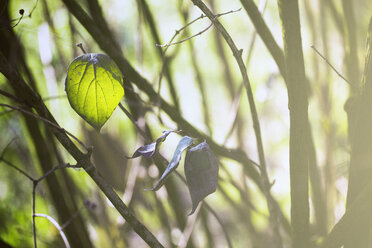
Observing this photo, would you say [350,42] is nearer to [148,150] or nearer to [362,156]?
[362,156]

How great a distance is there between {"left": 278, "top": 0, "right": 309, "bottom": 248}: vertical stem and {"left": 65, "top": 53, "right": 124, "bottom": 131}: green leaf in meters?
0.14

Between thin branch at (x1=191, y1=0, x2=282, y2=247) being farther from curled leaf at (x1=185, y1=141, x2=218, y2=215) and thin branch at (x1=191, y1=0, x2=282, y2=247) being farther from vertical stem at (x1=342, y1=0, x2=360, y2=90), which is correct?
vertical stem at (x1=342, y1=0, x2=360, y2=90)

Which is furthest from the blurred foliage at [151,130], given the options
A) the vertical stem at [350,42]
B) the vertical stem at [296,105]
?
the vertical stem at [296,105]

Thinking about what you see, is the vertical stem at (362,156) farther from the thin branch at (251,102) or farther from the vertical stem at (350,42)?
the vertical stem at (350,42)

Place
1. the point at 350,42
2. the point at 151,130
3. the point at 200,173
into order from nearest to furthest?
→ 1. the point at 200,173
2. the point at 350,42
3. the point at 151,130

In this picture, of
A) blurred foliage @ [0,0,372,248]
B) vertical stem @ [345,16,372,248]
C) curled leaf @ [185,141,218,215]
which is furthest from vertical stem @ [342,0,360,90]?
curled leaf @ [185,141,218,215]

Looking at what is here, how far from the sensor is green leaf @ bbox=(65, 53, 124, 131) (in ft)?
0.92

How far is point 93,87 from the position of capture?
0.93 feet

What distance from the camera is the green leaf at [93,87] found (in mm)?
280

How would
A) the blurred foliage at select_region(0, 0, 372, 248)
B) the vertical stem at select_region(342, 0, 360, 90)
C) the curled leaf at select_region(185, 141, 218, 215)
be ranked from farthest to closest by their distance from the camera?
1. the blurred foliage at select_region(0, 0, 372, 248)
2. the vertical stem at select_region(342, 0, 360, 90)
3. the curled leaf at select_region(185, 141, 218, 215)

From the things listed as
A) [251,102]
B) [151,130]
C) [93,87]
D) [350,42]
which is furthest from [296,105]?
[151,130]

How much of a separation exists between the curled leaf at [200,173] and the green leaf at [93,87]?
78mm

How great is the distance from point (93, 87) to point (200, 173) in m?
0.11

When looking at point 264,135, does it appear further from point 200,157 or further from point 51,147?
point 200,157
